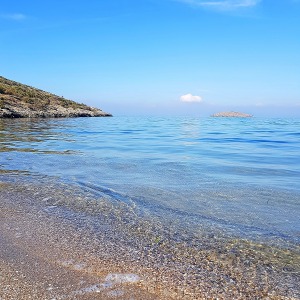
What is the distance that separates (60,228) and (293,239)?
3.72m

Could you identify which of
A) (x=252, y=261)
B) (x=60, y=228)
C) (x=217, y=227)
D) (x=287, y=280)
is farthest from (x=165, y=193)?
(x=287, y=280)

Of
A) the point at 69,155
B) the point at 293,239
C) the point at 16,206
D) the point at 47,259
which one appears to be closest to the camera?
the point at 47,259

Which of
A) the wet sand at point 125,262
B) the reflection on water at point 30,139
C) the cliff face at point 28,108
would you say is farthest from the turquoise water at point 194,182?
the cliff face at point 28,108

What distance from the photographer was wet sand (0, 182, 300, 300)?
3.40m

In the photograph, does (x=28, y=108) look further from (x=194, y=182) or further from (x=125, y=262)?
(x=125, y=262)

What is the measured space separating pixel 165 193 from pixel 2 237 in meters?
3.96

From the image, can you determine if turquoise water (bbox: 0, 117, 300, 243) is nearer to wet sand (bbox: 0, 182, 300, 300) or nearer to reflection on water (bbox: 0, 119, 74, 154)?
reflection on water (bbox: 0, 119, 74, 154)

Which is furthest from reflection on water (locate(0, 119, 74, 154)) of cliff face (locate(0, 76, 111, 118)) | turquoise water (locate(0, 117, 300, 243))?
cliff face (locate(0, 76, 111, 118))

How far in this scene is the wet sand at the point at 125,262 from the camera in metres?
3.40

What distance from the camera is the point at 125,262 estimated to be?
4055 millimetres

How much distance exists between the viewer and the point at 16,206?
6.24 meters

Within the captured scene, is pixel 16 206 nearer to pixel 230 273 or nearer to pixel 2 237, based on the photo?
pixel 2 237

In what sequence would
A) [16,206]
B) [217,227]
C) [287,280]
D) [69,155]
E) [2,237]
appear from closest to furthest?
1. [287,280]
2. [2,237]
3. [217,227]
4. [16,206]
5. [69,155]

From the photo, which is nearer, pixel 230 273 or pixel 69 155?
pixel 230 273
